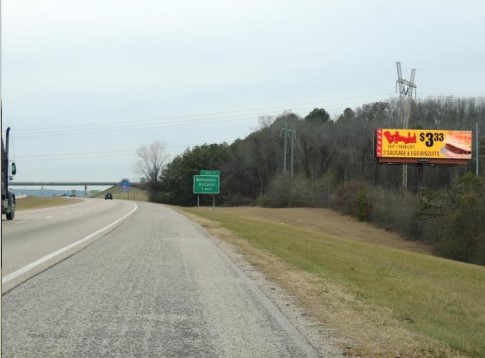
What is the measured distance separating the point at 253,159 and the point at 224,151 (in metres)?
8.80

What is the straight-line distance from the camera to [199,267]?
1202 cm

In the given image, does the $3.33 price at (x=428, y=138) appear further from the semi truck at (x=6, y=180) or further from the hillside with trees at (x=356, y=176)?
the semi truck at (x=6, y=180)

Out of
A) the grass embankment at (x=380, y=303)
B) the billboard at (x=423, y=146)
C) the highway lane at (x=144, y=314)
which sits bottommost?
the grass embankment at (x=380, y=303)

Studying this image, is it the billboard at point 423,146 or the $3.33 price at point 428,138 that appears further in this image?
the $3.33 price at point 428,138

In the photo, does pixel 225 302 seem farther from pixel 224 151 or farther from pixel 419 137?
pixel 224 151

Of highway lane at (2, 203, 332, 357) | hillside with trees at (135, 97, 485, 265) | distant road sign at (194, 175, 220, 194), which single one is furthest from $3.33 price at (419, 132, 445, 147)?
highway lane at (2, 203, 332, 357)

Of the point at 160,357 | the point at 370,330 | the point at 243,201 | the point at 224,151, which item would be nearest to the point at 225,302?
the point at 370,330

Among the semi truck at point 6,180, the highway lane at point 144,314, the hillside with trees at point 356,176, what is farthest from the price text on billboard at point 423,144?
the highway lane at point 144,314

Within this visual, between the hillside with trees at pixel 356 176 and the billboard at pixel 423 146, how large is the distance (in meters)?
3.17

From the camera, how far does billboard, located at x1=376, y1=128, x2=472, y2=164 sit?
62.9 m

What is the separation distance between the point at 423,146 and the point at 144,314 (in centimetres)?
6064

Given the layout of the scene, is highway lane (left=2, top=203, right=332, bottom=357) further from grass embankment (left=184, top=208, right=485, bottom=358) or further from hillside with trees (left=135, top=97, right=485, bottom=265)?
hillside with trees (left=135, top=97, right=485, bottom=265)

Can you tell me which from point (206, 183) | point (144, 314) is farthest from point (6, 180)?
point (206, 183)

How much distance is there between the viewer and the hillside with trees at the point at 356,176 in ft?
142
